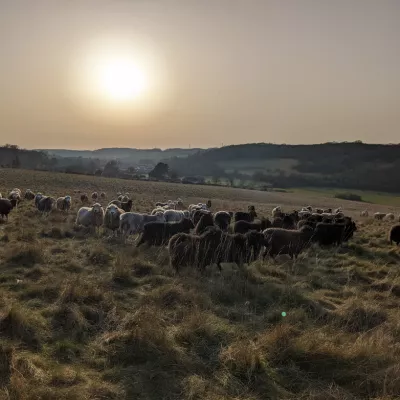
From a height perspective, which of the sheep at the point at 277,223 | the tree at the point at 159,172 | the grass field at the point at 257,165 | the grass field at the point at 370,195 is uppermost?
the grass field at the point at 257,165

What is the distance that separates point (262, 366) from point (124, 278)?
4744 mm

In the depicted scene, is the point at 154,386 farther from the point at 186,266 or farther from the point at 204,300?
the point at 186,266

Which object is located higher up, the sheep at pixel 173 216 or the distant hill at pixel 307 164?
the distant hill at pixel 307 164

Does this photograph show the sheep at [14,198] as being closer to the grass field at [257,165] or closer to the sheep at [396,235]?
the sheep at [396,235]

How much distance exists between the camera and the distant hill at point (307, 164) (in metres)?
96.4

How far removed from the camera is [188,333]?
6.22m

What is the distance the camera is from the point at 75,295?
7449mm

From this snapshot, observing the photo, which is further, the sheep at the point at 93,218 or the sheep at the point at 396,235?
the sheep at the point at 93,218

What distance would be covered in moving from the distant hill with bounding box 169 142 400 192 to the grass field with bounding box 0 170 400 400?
89786 mm

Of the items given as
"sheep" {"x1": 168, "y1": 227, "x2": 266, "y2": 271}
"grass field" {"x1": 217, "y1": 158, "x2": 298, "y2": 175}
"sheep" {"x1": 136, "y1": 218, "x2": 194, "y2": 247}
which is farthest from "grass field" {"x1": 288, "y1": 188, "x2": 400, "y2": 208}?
"sheep" {"x1": 168, "y1": 227, "x2": 266, "y2": 271}

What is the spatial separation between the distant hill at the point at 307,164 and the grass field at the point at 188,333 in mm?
89786

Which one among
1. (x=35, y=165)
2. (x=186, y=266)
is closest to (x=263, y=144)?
(x=35, y=165)

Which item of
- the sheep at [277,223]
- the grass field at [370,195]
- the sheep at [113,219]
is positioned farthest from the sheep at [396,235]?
the grass field at [370,195]

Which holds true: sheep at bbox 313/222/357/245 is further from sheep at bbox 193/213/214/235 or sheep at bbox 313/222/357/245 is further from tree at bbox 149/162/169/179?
tree at bbox 149/162/169/179
